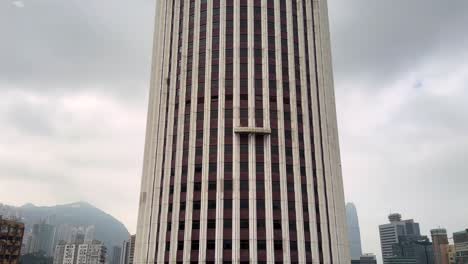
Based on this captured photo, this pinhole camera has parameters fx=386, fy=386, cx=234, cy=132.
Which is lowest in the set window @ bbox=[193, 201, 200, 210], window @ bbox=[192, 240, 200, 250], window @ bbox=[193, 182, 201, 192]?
window @ bbox=[192, 240, 200, 250]

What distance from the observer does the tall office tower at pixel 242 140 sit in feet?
210

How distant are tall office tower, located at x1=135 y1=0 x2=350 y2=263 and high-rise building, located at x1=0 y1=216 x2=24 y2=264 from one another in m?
68.5

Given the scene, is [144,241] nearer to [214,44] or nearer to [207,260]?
[207,260]

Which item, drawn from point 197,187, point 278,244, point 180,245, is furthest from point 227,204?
point 278,244

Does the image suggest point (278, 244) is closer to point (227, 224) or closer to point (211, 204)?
point (227, 224)

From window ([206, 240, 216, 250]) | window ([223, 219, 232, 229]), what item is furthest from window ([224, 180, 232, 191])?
window ([206, 240, 216, 250])

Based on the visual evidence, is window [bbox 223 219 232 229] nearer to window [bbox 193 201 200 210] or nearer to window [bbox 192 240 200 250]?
window [bbox 192 240 200 250]

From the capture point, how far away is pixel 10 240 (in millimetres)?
116312

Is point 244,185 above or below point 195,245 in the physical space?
above

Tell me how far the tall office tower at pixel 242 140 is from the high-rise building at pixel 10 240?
6850 cm

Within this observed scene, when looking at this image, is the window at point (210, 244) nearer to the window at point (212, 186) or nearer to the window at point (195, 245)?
the window at point (195, 245)

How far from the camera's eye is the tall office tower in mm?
63906

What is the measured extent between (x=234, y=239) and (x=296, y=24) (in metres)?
44.4

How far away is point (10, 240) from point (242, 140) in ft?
293
